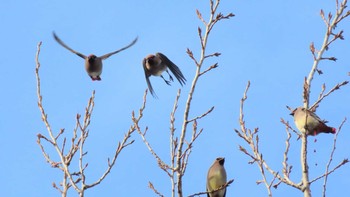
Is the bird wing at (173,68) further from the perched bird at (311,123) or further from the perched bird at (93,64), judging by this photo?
the perched bird at (311,123)

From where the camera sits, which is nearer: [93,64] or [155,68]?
[93,64]

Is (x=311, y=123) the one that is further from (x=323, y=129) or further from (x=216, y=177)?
(x=216, y=177)

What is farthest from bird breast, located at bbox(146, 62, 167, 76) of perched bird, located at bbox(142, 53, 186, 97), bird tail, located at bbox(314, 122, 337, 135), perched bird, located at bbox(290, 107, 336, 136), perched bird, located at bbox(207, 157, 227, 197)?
bird tail, located at bbox(314, 122, 337, 135)

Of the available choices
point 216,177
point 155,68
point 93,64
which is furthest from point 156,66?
point 216,177

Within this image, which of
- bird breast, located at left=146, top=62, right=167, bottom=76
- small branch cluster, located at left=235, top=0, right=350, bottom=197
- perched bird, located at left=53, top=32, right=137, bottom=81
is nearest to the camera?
small branch cluster, located at left=235, top=0, right=350, bottom=197

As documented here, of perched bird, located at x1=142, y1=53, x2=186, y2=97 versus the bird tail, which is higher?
perched bird, located at x1=142, y1=53, x2=186, y2=97

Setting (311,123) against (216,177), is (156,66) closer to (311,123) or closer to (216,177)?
(216,177)

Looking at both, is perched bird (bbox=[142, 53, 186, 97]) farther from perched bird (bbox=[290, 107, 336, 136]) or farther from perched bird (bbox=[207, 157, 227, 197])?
perched bird (bbox=[290, 107, 336, 136])

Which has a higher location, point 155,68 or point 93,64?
point 155,68

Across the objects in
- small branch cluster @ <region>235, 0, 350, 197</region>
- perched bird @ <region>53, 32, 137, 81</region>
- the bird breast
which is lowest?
small branch cluster @ <region>235, 0, 350, 197</region>

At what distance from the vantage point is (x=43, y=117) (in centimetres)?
541

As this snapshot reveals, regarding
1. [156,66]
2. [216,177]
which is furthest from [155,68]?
[216,177]

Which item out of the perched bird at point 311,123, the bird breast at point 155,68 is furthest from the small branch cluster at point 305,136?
the bird breast at point 155,68

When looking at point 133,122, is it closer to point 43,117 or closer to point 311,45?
point 43,117
